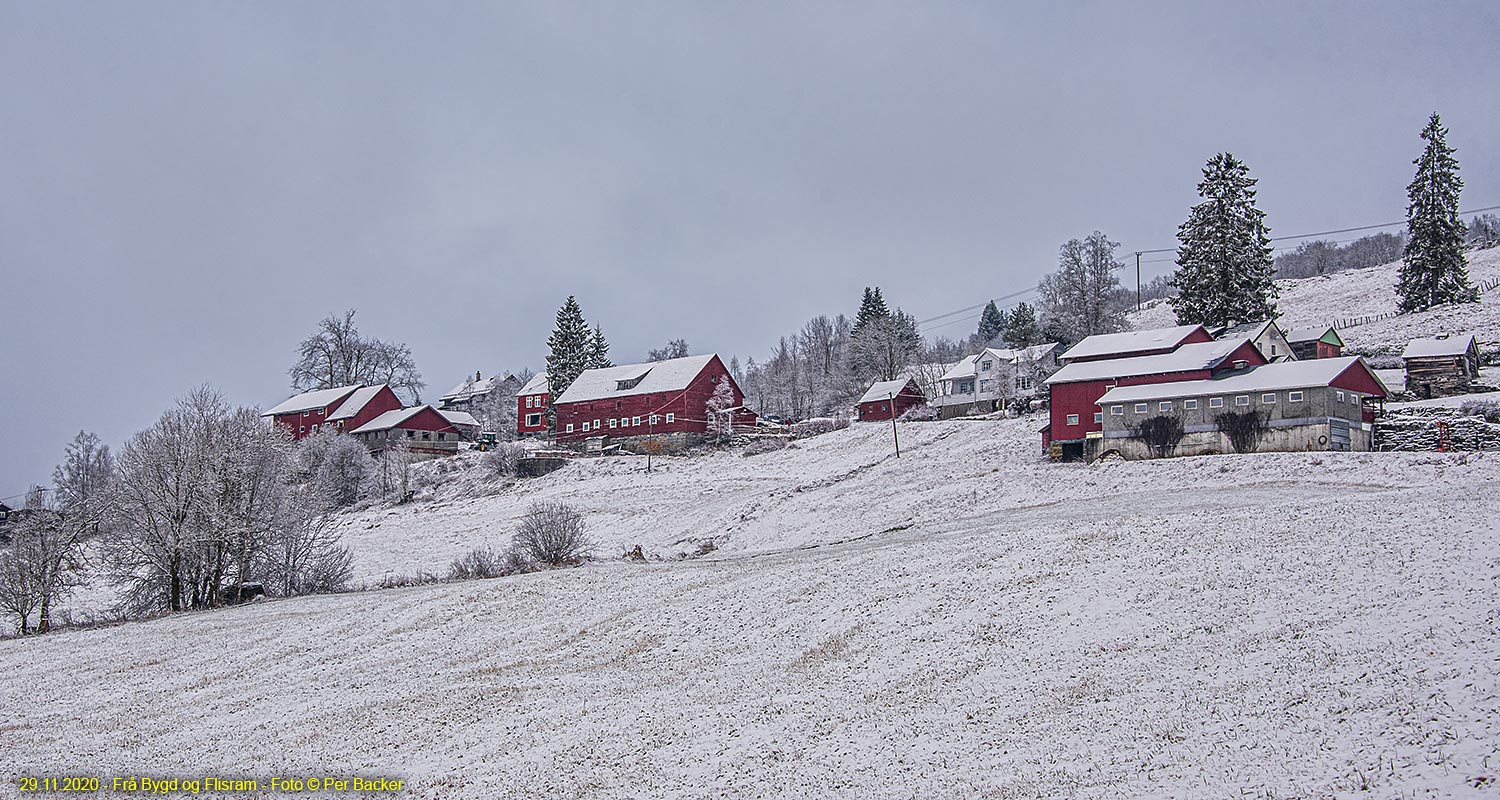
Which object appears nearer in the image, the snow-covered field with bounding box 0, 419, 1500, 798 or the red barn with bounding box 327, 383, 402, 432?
the snow-covered field with bounding box 0, 419, 1500, 798

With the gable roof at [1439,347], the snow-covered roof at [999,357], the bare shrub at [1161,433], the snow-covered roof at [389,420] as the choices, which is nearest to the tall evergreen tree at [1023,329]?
the snow-covered roof at [999,357]

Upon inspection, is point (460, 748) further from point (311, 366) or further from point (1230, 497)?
point (311, 366)

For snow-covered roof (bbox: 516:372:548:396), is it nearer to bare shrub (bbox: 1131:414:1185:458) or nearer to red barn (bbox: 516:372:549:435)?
red barn (bbox: 516:372:549:435)

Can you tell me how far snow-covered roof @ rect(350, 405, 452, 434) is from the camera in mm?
91344

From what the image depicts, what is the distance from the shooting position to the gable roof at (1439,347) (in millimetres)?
60750

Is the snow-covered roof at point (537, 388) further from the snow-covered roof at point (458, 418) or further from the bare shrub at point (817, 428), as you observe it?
the bare shrub at point (817, 428)

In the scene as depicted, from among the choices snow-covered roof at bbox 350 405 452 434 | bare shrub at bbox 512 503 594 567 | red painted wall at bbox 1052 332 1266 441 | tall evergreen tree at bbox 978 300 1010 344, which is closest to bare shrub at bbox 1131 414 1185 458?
red painted wall at bbox 1052 332 1266 441

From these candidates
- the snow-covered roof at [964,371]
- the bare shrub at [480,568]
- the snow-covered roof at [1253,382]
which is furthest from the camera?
the snow-covered roof at [964,371]

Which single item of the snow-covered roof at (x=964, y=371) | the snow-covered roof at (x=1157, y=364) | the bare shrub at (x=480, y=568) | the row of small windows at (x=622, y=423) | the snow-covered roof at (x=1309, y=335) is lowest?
the bare shrub at (x=480, y=568)

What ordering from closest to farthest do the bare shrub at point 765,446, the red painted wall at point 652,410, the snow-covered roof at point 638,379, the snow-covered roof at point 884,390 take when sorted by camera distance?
the bare shrub at point 765,446 < the red painted wall at point 652,410 < the snow-covered roof at point 638,379 < the snow-covered roof at point 884,390

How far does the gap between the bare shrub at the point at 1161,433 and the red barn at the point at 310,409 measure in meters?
80.0

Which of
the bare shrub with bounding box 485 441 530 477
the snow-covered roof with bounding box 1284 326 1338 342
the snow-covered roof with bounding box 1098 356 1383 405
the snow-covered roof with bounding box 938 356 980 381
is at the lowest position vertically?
the bare shrub with bounding box 485 441 530 477

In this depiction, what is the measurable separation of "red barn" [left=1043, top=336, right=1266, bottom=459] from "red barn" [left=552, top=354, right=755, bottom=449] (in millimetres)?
33397

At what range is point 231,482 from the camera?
40.5 metres
